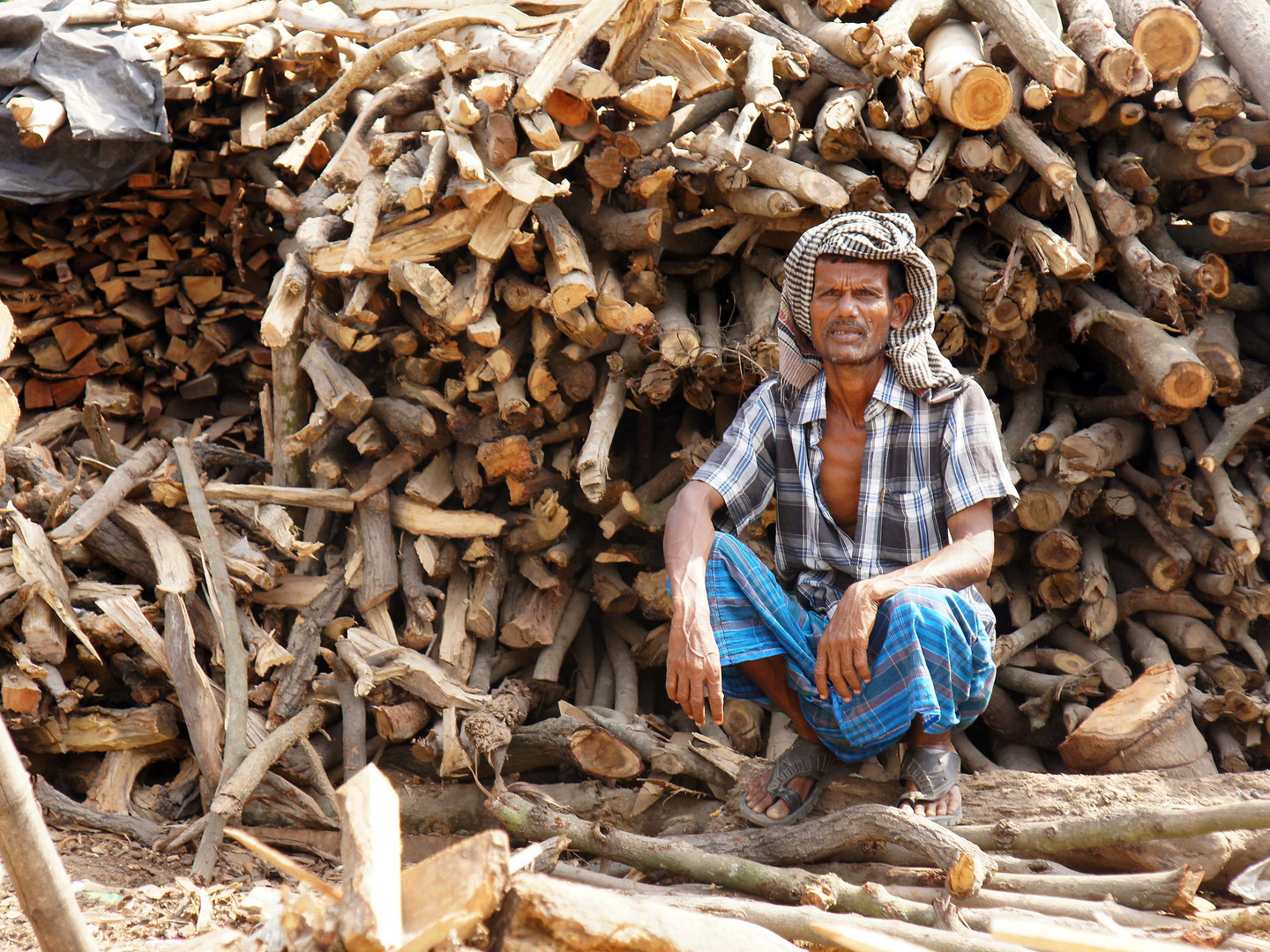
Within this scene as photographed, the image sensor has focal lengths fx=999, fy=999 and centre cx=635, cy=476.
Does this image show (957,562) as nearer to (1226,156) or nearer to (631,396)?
(631,396)

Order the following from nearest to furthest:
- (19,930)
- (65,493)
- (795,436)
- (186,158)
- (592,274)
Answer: (19,930) < (795,436) < (592,274) < (65,493) < (186,158)

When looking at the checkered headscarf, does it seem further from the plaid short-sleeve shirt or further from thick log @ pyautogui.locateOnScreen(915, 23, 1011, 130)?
thick log @ pyautogui.locateOnScreen(915, 23, 1011, 130)

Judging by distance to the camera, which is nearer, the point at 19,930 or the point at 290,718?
the point at 19,930

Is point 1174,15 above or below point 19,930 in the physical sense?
above

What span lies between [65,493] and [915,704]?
3226 millimetres

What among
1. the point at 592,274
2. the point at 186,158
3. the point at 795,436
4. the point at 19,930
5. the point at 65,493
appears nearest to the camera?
the point at 19,930

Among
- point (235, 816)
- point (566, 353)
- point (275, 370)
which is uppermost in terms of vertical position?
point (566, 353)

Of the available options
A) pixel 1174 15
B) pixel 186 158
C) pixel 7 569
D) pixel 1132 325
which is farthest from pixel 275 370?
pixel 1174 15

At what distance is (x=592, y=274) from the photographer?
11.6 ft

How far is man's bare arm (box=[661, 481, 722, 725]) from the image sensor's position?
277 cm

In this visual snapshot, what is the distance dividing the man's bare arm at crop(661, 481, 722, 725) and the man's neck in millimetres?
562

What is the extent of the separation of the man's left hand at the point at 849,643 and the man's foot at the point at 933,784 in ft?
1.32

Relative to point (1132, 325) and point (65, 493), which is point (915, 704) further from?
point (65, 493)

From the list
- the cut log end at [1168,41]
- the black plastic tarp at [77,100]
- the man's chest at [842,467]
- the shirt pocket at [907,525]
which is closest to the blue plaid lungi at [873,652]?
the shirt pocket at [907,525]
